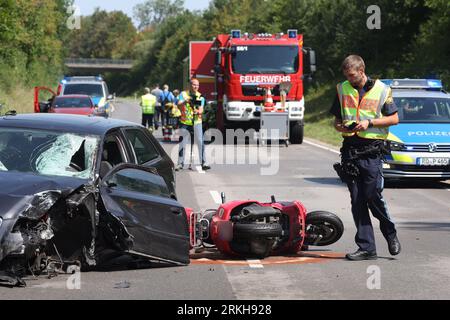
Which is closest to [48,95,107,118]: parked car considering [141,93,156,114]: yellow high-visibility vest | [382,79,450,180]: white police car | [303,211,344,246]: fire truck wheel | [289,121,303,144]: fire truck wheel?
[141,93,156,114]: yellow high-visibility vest

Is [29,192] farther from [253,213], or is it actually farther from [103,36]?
[103,36]

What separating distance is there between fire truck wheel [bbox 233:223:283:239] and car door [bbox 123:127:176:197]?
106 centimetres

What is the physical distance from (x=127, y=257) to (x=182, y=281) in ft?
3.71

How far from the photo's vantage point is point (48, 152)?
9008 mm

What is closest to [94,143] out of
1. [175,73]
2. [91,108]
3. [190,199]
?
[190,199]

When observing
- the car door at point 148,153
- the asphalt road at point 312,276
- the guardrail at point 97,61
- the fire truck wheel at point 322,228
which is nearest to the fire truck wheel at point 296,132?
the asphalt road at point 312,276

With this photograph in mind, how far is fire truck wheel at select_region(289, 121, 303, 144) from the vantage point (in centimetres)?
2934

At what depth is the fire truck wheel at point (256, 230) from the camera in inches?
361

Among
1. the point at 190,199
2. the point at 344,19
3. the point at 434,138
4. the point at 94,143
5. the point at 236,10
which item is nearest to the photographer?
the point at 94,143

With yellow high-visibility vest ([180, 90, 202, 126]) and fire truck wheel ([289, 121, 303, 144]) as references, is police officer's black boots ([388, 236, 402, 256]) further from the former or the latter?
fire truck wheel ([289, 121, 303, 144])

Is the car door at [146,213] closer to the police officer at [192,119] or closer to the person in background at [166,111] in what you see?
the police officer at [192,119]

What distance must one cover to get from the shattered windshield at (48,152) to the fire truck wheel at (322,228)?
2213mm
